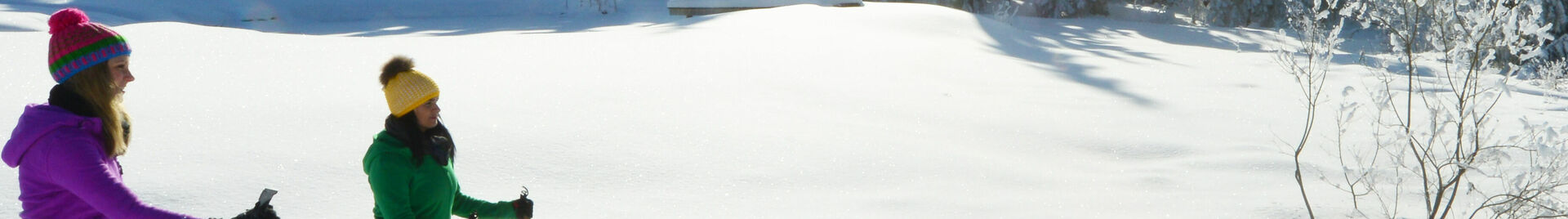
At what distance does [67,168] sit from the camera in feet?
5.98

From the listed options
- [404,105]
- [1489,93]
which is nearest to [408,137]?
[404,105]

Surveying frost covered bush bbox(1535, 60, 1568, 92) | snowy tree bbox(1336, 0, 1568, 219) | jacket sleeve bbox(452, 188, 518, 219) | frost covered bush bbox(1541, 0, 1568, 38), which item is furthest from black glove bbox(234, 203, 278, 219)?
frost covered bush bbox(1541, 0, 1568, 38)

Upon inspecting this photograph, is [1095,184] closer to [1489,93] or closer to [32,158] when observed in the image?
[1489,93]

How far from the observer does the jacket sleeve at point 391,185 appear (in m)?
2.19

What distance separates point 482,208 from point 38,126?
90 cm

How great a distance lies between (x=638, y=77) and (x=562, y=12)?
56.1 ft

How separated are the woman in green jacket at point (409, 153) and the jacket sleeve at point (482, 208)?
0.16 metres

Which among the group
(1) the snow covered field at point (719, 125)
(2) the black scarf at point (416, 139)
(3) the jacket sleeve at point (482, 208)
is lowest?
(1) the snow covered field at point (719, 125)

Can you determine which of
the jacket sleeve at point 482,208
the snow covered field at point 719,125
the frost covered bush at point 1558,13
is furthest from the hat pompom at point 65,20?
the frost covered bush at point 1558,13

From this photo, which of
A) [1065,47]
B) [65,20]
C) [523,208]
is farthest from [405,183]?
[1065,47]

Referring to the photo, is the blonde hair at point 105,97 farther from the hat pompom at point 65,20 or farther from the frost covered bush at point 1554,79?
the frost covered bush at point 1554,79

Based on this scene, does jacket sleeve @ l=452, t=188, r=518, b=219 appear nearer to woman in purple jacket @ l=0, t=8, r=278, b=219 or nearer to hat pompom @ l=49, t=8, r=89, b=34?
woman in purple jacket @ l=0, t=8, r=278, b=219

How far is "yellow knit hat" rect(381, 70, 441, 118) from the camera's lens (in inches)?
86.7

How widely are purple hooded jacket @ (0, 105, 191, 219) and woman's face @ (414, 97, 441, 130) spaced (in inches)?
20.6
